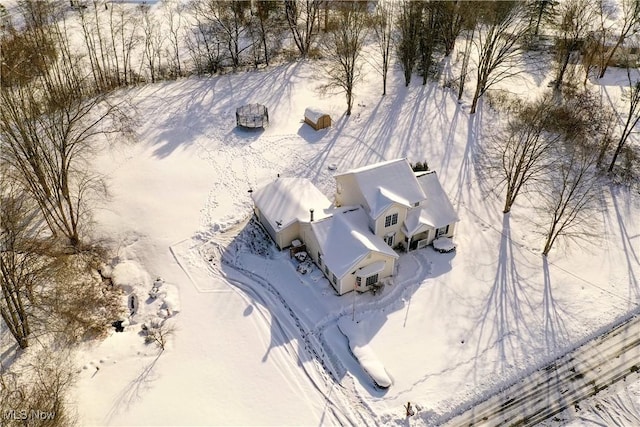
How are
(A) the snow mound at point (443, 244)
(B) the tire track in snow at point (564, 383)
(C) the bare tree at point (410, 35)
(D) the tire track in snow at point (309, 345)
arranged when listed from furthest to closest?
(C) the bare tree at point (410, 35), (A) the snow mound at point (443, 244), (B) the tire track in snow at point (564, 383), (D) the tire track in snow at point (309, 345)

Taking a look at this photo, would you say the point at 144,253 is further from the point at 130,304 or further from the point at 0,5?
the point at 0,5

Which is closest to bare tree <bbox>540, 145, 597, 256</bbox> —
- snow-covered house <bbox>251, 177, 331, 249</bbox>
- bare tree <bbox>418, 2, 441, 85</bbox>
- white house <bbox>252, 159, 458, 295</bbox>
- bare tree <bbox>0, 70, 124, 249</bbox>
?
white house <bbox>252, 159, 458, 295</bbox>

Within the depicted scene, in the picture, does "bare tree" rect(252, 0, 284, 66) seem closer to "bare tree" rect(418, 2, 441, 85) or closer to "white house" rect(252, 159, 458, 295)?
"bare tree" rect(418, 2, 441, 85)

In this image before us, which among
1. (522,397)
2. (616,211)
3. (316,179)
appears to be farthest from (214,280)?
(616,211)

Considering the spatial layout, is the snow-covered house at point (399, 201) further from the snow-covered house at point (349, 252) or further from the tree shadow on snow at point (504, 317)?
the tree shadow on snow at point (504, 317)

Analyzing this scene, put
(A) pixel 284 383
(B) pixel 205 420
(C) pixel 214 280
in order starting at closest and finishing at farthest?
(B) pixel 205 420, (A) pixel 284 383, (C) pixel 214 280

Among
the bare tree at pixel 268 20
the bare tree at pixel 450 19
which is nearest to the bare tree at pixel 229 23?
the bare tree at pixel 268 20
